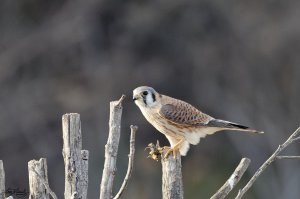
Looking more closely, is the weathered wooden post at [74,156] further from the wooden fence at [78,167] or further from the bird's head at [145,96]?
the bird's head at [145,96]

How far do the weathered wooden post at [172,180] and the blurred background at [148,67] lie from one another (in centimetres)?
762

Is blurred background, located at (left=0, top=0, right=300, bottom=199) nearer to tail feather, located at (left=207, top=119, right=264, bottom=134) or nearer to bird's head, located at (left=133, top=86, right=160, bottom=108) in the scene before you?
tail feather, located at (left=207, top=119, right=264, bottom=134)

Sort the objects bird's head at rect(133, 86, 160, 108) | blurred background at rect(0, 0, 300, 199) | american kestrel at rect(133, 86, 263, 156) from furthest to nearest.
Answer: blurred background at rect(0, 0, 300, 199) < american kestrel at rect(133, 86, 263, 156) < bird's head at rect(133, 86, 160, 108)

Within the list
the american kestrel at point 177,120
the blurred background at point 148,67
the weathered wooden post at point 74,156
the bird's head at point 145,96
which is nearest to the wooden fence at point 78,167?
the weathered wooden post at point 74,156

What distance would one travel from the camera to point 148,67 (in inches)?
457

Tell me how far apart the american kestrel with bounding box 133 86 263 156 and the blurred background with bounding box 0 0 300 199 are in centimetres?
601

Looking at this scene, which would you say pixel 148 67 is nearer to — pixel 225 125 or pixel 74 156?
pixel 225 125

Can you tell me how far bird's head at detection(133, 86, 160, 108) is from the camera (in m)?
4.52

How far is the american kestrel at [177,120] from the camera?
467 centimetres

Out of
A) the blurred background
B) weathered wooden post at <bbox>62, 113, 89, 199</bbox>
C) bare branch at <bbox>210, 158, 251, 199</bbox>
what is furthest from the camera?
the blurred background

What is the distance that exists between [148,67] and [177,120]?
6889 mm

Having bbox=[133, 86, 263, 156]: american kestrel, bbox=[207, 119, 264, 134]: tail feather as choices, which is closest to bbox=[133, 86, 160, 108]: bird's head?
bbox=[133, 86, 263, 156]: american kestrel

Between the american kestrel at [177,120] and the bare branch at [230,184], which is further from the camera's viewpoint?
the american kestrel at [177,120]

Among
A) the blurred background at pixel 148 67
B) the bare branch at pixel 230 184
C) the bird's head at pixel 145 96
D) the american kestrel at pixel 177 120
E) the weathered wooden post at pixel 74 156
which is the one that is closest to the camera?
the weathered wooden post at pixel 74 156
